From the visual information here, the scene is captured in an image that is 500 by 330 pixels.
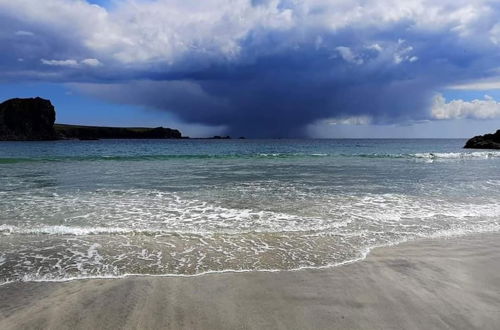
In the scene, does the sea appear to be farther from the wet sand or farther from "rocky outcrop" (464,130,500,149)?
"rocky outcrop" (464,130,500,149)

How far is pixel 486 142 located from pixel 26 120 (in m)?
166

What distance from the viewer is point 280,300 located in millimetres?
4961

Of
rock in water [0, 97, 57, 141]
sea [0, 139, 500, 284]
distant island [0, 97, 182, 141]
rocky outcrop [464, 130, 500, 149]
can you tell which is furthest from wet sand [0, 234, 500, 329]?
rock in water [0, 97, 57, 141]

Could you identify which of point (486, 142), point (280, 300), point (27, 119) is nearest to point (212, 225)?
point (280, 300)

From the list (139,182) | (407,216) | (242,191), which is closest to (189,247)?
(407,216)

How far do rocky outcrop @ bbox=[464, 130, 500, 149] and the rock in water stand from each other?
525 ft

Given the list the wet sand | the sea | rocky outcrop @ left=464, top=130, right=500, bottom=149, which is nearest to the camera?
the wet sand

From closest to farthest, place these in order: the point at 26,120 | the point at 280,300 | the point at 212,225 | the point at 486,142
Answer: the point at 280,300
the point at 212,225
the point at 486,142
the point at 26,120

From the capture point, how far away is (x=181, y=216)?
1031cm

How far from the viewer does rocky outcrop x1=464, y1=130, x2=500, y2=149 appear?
238 feet

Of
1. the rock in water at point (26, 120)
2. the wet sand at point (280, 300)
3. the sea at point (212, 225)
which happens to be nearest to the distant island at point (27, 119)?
the rock in water at point (26, 120)

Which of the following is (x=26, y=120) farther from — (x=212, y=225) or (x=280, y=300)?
(x=280, y=300)

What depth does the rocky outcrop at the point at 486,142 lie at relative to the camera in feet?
238

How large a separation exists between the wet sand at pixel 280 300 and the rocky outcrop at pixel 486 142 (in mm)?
79139
